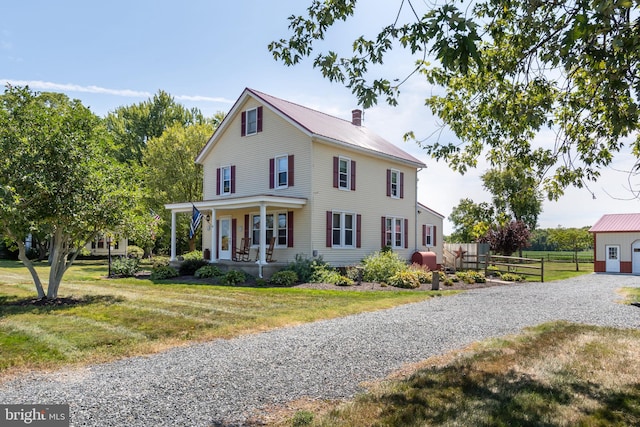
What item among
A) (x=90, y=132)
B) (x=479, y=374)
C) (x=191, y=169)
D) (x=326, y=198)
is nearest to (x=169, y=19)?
(x=90, y=132)

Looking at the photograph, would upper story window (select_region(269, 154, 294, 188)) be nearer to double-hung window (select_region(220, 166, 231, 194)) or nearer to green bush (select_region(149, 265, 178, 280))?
double-hung window (select_region(220, 166, 231, 194))

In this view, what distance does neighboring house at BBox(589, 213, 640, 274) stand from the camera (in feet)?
89.8

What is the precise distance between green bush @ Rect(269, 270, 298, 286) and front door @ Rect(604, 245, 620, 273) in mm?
22693

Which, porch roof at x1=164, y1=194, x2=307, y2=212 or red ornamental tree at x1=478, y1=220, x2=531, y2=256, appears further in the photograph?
red ornamental tree at x1=478, y1=220, x2=531, y2=256

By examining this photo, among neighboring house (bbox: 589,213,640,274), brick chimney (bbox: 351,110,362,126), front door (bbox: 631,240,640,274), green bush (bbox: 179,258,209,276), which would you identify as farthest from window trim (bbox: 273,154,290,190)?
front door (bbox: 631,240,640,274)

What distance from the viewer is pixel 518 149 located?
7.46m

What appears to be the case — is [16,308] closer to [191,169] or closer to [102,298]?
[102,298]

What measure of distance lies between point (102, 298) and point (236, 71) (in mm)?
6703

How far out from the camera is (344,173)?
67.1 ft

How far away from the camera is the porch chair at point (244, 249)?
20078mm

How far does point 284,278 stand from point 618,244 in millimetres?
23422

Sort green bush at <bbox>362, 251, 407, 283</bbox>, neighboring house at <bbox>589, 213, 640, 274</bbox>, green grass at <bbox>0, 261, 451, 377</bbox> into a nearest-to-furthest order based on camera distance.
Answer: green grass at <bbox>0, 261, 451, 377</bbox>
green bush at <bbox>362, 251, 407, 283</bbox>
neighboring house at <bbox>589, 213, 640, 274</bbox>

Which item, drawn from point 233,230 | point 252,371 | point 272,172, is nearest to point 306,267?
point 272,172

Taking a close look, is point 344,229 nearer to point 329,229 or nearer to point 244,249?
point 329,229
